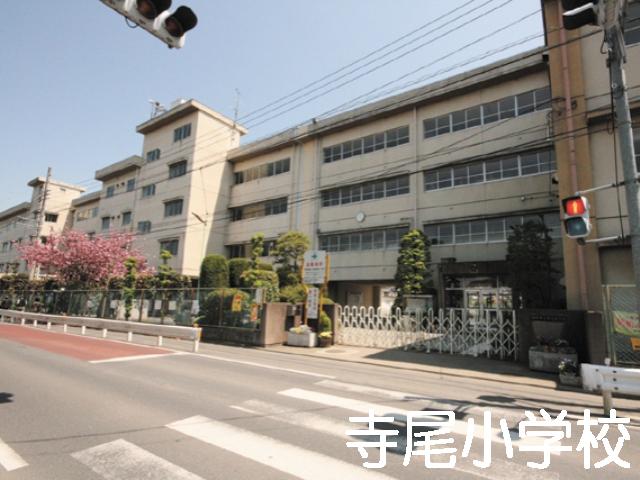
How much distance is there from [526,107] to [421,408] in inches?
828

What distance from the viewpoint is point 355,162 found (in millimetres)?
28844

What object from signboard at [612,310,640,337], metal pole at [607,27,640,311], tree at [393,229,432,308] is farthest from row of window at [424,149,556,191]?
metal pole at [607,27,640,311]

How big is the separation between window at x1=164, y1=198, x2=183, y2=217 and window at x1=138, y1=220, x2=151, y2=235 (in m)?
2.66

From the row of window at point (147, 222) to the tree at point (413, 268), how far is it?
21.9m

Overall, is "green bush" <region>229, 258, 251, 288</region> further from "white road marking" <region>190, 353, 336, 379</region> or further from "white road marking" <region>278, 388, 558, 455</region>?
"white road marking" <region>278, 388, 558, 455</region>

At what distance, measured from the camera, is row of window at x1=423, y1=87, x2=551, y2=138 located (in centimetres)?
2142

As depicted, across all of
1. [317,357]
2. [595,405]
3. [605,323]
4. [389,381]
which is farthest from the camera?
[317,357]

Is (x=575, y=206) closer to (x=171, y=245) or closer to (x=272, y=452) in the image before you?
(x=272, y=452)

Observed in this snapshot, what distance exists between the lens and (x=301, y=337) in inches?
652

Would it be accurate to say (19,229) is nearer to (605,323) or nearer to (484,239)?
(484,239)

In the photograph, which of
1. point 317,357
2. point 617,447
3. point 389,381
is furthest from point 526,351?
point 617,447

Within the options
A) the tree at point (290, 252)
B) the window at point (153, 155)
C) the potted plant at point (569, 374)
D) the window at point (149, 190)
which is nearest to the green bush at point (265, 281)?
the tree at point (290, 252)

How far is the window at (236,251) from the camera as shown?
36031 mm

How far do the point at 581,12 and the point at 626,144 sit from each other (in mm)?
2422
